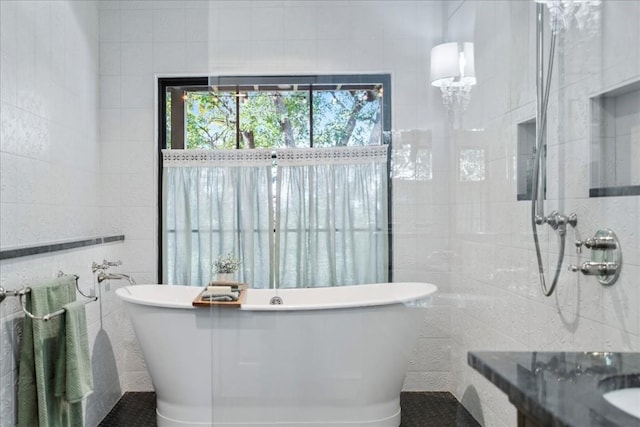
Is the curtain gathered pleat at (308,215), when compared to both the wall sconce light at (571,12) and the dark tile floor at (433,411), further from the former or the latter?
the wall sconce light at (571,12)

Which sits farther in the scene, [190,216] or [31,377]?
[190,216]

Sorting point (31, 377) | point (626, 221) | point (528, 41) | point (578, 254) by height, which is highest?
point (528, 41)

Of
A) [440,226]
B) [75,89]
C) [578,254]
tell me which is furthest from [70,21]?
[578,254]

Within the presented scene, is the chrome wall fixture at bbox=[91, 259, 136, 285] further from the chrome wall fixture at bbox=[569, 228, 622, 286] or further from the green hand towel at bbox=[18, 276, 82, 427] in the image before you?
the chrome wall fixture at bbox=[569, 228, 622, 286]

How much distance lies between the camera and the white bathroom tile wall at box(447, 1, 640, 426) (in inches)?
57.7

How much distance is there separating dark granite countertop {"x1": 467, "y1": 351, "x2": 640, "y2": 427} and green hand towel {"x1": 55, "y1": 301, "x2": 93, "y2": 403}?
1.74 metres

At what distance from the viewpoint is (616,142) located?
4.92 feet

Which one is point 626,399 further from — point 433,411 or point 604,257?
point 433,411

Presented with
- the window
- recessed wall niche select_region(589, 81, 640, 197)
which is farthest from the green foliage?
recessed wall niche select_region(589, 81, 640, 197)

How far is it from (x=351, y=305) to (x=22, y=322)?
149 centimetres

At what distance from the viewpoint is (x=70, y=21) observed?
2727 millimetres

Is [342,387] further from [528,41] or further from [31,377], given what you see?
[528,41]

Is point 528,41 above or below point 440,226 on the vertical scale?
above

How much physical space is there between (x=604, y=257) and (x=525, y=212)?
0.43 m
